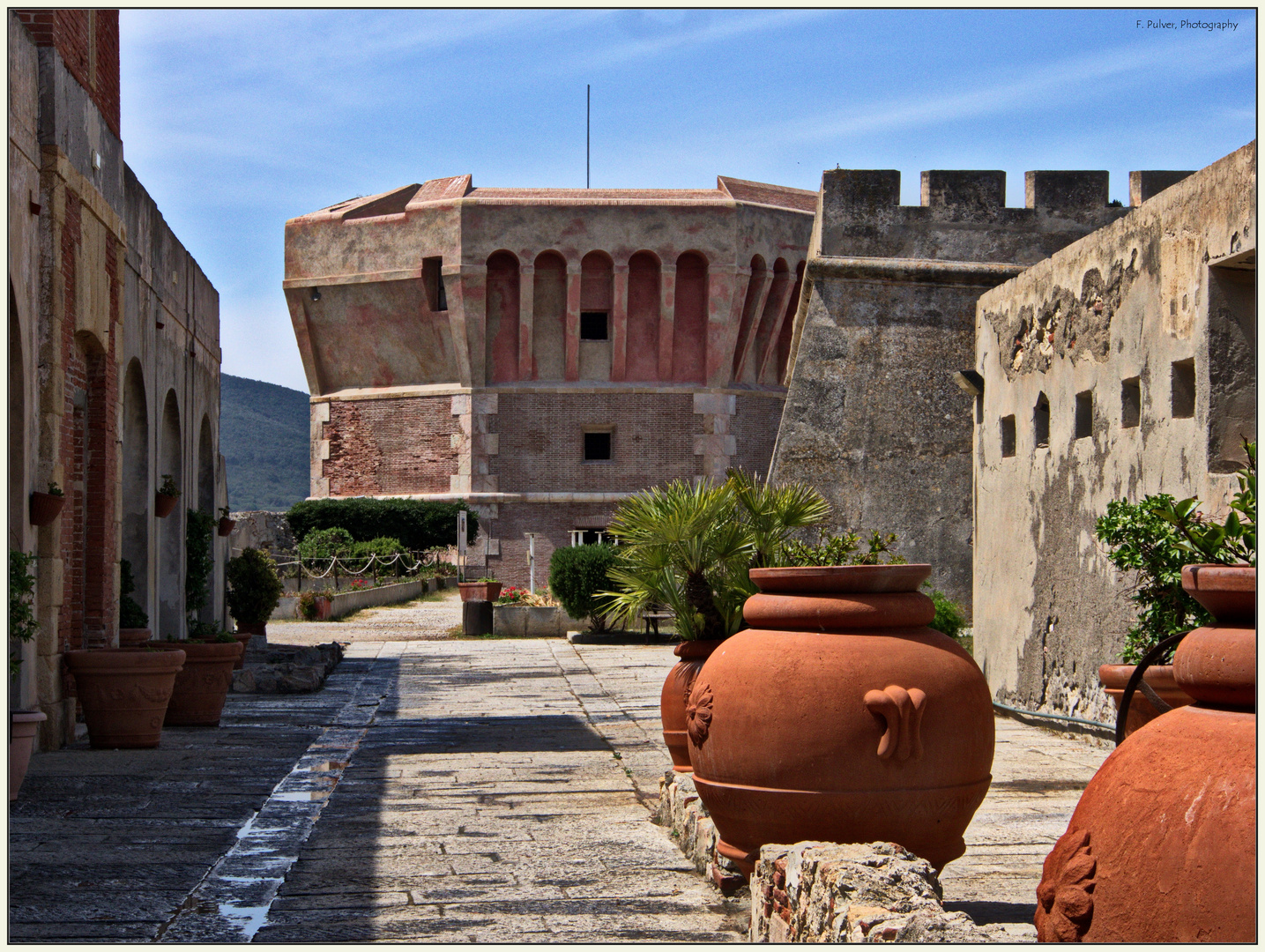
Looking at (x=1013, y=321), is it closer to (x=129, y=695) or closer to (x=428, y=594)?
(x=129, y=695)

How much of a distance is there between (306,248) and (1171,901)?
33.8 m

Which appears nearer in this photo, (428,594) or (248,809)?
(248,809)

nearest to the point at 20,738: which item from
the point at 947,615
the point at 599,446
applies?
the point at 947,615

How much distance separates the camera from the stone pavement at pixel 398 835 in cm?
479

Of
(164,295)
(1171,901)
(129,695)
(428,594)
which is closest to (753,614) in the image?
(1171,901)

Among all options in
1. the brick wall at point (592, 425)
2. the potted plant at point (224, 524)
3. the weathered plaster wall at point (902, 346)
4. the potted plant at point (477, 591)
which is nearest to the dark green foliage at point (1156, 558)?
the weathered plaster wall at point (902, 346)

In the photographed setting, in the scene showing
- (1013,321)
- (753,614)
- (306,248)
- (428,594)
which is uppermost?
(306,248)

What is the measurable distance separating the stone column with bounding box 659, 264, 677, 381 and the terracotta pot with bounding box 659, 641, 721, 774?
86.2 feet

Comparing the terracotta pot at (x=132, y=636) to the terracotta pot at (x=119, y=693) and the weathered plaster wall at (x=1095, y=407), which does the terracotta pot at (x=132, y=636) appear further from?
the weathered plaster wall at (x=1095, y=407)

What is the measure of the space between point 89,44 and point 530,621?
1305cm

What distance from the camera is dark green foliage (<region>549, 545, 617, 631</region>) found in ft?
68.2

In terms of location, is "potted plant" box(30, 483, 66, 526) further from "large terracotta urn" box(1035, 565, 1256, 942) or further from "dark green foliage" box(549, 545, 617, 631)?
"dark green foliage" box(549, 545, 617, 631)

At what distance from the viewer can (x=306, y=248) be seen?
113ft

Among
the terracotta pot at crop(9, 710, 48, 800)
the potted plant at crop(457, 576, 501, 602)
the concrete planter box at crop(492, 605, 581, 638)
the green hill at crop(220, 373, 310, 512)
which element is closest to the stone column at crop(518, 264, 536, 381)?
the potted plant at crop(457, 576, 501, 602)
